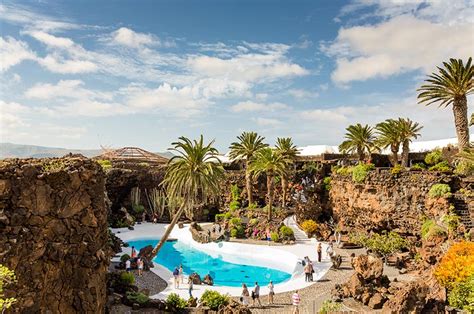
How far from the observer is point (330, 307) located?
1797cm

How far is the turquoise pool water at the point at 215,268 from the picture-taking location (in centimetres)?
2594

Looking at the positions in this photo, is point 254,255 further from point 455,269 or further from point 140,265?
point 455,269

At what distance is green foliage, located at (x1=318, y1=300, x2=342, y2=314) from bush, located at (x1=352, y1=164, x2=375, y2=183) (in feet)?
56.8

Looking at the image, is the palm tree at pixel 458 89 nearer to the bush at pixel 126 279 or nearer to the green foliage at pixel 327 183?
the green foliage at pixel 327 183

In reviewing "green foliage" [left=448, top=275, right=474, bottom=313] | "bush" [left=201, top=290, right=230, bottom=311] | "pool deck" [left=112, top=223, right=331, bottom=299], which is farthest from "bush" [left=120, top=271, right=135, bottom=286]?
"green foliage" [left=448, top=275, right=474, bottom=313]

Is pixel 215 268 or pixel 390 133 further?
pixel 390 133

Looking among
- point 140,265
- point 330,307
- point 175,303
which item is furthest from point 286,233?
point 175,303

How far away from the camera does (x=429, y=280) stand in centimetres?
1897

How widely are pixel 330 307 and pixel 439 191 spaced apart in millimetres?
15003

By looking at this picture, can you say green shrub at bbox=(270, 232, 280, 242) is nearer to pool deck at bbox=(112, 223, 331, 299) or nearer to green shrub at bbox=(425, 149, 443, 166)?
pool deck at bbox=(112, 223, 331, 299)

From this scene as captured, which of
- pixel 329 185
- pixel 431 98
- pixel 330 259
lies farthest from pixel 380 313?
pixel 329 185

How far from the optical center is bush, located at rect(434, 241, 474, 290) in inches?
663

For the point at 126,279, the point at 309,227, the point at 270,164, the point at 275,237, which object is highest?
the point at 270,164

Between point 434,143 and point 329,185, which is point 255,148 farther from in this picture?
point 434,143
